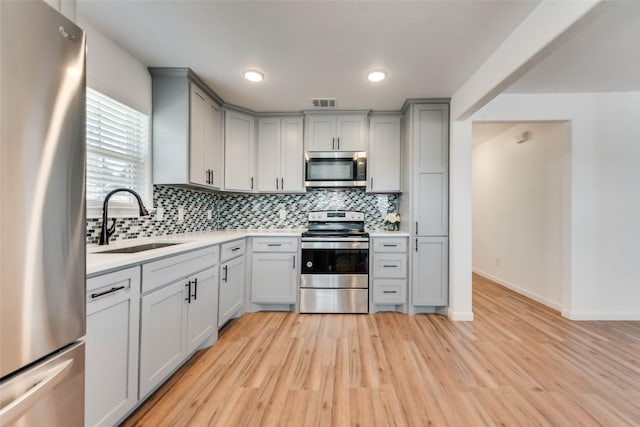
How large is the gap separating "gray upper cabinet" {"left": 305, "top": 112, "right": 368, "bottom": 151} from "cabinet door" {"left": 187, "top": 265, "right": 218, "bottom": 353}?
6.15 ft

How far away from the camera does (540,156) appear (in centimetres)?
343

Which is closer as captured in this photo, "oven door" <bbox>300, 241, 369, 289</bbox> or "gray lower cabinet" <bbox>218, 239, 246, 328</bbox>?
"gray lower cabinet" <bbox>218, 239, 246, 328</bbox>

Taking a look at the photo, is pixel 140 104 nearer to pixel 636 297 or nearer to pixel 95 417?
pixel 95 417

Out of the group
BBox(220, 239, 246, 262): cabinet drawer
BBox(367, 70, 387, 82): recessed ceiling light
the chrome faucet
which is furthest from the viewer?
BBox(220, 239, 246, 262): cabinet drawer

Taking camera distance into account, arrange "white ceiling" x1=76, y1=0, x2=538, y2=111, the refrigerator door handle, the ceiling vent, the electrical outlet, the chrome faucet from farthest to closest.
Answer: the ceiling vent
the electrical outlet
the chrome faucet
"white ceiling" x1=76, y1=0, x2=538, y2=111
the refrigerator door handle

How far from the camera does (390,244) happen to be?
3.02 m

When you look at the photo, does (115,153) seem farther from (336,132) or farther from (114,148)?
(336,132)

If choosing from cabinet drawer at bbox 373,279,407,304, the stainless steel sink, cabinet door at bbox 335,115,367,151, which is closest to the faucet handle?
the stainless steel sink

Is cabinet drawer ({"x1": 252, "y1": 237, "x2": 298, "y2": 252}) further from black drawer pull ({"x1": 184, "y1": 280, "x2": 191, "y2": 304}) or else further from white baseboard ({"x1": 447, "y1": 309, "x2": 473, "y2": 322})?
white baseboard ({"x1": 447, "y1": 309, "x2": 473, "y2": 322})

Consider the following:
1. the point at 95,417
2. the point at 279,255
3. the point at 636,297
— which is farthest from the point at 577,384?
the point at 95,417

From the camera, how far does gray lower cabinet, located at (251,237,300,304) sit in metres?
3.02

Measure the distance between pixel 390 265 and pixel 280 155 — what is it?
1.88m

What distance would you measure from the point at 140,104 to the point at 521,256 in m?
4.80

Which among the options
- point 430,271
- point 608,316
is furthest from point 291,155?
point 608,316
